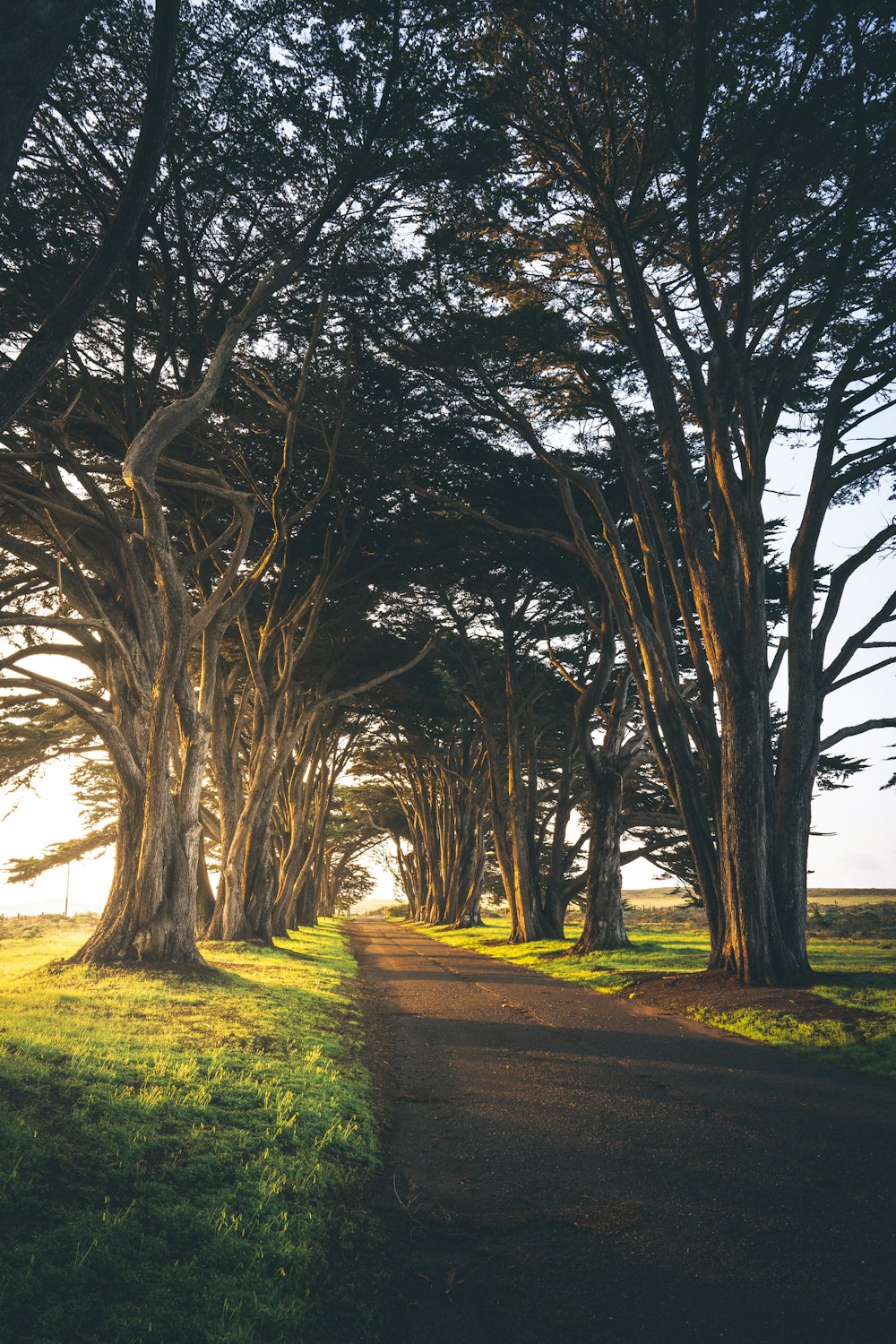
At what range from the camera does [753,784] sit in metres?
10.9

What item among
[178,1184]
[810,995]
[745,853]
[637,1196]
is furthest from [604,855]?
[178,1184]

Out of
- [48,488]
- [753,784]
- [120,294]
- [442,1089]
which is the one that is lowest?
[442,1089]

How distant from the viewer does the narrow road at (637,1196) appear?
2920 mm

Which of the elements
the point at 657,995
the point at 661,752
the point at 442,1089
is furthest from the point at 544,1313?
the point at 661,752

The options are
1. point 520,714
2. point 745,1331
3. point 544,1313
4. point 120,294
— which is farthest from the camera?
point 520,714

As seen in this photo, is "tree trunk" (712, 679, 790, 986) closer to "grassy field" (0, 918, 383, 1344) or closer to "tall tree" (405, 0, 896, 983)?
"tall tree" (405, 0, 896, 983)

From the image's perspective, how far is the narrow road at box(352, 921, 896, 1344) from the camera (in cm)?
292

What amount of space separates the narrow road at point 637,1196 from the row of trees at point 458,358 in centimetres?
528

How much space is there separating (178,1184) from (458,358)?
41.0ft

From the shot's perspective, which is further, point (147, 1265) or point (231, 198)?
point (231, 198)

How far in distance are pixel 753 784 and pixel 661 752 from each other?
1807 mm

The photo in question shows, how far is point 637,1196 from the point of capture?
3.94m

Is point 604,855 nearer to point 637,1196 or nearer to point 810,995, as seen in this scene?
point 810,995

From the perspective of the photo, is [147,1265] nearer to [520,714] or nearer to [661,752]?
[661,752]
